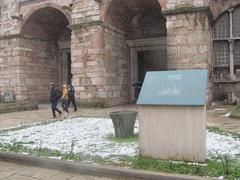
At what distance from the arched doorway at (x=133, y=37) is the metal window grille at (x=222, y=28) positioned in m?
2.55

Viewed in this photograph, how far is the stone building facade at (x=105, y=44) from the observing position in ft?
37.8

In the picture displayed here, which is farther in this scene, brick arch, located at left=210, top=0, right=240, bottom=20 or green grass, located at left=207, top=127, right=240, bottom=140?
brick arch, located at left=210, top=0, right=240, bottom=20

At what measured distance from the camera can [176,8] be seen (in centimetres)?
1154

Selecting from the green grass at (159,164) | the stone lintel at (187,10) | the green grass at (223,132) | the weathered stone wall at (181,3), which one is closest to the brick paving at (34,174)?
the green grass at (159,164)

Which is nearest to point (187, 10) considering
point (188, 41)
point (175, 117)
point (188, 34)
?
point (188, 34)

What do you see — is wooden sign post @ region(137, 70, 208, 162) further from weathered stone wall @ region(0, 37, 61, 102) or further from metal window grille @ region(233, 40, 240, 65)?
weathered stone wall @ region(0, 37, 61, 102)

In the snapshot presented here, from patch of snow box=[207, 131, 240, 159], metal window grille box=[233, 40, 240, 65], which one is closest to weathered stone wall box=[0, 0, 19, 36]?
metal window grille box=[233, 40, 240, 65]

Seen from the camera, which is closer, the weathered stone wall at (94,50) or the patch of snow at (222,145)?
the patch of snow at (222,145)

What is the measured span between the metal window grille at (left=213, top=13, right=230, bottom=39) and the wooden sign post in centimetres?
1123

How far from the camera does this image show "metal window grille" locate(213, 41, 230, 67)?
14945mm

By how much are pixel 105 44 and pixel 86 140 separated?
7.72 m

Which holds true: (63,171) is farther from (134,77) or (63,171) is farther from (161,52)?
(161,52)

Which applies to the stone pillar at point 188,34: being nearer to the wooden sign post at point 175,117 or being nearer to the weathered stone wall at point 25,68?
the wooden sign post at point 175,117

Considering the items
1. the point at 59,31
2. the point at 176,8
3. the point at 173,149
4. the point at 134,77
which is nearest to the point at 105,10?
the point at 176,8
